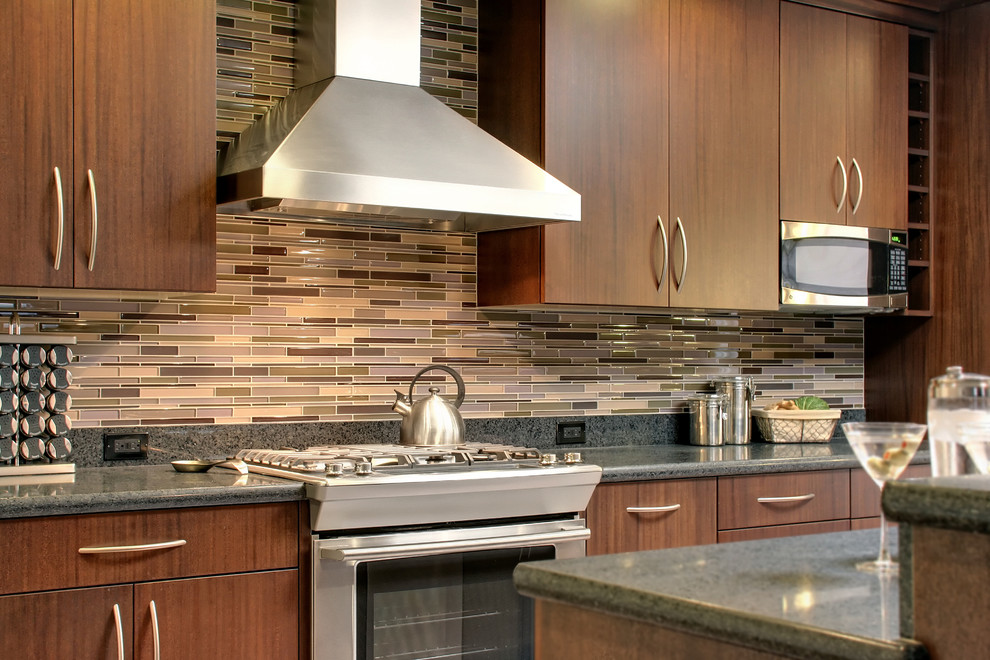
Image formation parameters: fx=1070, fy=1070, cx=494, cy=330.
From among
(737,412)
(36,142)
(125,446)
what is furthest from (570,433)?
(36,142)

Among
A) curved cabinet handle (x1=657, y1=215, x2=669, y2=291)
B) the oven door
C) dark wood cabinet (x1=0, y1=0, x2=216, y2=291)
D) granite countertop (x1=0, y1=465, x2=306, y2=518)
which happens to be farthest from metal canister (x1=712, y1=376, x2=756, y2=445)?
dark wood cabinet (x1=0, y1=0, x2=216, y2=291)

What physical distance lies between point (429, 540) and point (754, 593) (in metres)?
1.44

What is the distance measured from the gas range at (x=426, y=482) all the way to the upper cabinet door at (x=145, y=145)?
1.72 feet

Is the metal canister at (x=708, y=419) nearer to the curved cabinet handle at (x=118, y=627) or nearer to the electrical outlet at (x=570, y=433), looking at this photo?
→ the electrical outlet at (x=570, y=433)

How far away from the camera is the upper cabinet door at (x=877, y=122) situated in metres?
3.64

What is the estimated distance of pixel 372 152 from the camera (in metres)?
2.64

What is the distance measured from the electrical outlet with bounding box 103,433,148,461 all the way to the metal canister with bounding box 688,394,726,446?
175 cm

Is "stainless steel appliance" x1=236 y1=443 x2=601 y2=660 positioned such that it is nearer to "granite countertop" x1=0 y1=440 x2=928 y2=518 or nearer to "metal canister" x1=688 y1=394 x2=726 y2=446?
"granite countertop" x1=0 y1=440 x2=928 y2=518

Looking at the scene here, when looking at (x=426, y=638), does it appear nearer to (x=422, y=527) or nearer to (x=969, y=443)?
(x=422, y=527)

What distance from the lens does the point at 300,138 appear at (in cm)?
257

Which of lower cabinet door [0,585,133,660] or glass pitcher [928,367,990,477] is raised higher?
glass pitcher [928,367,990,477]

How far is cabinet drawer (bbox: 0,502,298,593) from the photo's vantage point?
84.4 inches

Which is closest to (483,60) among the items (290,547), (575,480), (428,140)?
(428,140)

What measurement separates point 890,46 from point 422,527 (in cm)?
246
